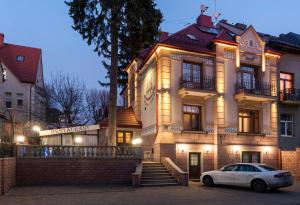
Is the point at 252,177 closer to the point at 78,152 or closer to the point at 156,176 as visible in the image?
the point at 156,176

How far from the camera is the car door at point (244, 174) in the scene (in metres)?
19.2

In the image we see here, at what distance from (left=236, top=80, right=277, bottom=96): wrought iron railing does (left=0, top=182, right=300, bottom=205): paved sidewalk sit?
9.33 m

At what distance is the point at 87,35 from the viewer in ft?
80.2

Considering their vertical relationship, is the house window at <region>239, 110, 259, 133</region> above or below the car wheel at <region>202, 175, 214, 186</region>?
above

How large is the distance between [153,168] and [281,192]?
25.2 feet

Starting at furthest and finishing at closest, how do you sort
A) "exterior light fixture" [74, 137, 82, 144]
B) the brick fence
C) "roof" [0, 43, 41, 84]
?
"roof" [0, 43, 41, 84] < "exterior light fixture" [74, 137, 82, 144] < the brick fence

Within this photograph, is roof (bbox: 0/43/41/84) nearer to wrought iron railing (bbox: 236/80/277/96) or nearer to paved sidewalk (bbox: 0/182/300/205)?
wrought iron railing (bbox: 236/80/277/96)

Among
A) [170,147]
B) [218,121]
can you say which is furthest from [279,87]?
[170,147]

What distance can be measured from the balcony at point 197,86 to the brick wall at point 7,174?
1141cm

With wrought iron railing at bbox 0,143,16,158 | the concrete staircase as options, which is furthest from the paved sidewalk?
wrought iron railing at bbox 0,143,16,158

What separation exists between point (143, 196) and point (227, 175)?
569cm

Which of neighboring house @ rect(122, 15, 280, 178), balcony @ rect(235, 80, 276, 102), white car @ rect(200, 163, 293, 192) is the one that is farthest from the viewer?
balcony @ rect(235, 80, 276, 102)

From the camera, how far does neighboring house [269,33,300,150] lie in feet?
95.6

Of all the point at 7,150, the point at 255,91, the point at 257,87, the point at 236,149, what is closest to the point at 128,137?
the point at 236,149
